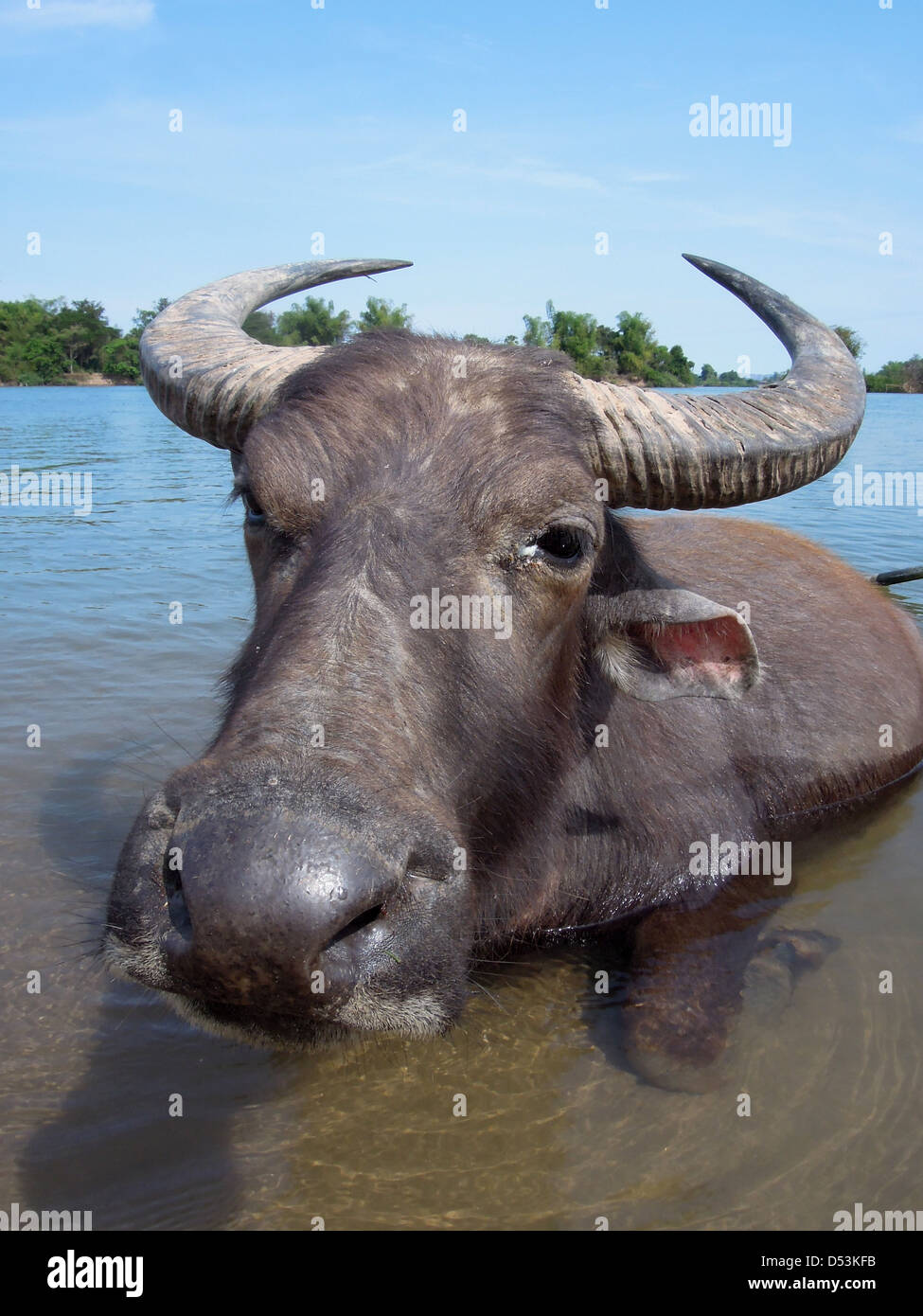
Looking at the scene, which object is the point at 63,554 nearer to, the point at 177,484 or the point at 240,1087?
the point at 177,484

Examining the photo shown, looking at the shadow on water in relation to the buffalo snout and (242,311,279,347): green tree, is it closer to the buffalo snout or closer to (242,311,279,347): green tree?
the buffalo snout

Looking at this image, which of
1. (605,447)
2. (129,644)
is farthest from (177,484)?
(605,447)

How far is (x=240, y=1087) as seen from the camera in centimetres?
328

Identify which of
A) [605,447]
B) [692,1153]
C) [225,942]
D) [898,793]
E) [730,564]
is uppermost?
[605,447]

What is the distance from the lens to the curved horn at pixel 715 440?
11.7 feet

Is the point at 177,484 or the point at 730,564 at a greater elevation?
the point at 177,484

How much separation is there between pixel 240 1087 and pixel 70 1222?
2.20 ft

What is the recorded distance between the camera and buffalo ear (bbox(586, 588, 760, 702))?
3.63 metres

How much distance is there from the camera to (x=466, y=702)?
9.84ft

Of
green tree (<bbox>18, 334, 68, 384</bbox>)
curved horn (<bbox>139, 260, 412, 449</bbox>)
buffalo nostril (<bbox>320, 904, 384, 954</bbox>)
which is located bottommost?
buffalo nostril (<bbox>320, 904, 384, 954</bbox>)

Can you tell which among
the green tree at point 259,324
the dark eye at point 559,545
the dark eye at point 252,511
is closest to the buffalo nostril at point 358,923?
the dark eye at point 559,545

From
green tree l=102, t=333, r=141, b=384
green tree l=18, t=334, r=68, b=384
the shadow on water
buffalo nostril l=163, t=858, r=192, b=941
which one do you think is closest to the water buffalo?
buffalo nostril l=163, t=858, r=192, b=941

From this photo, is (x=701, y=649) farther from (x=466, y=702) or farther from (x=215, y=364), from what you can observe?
(x=215, y=364)

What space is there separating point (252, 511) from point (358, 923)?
1.95 m
